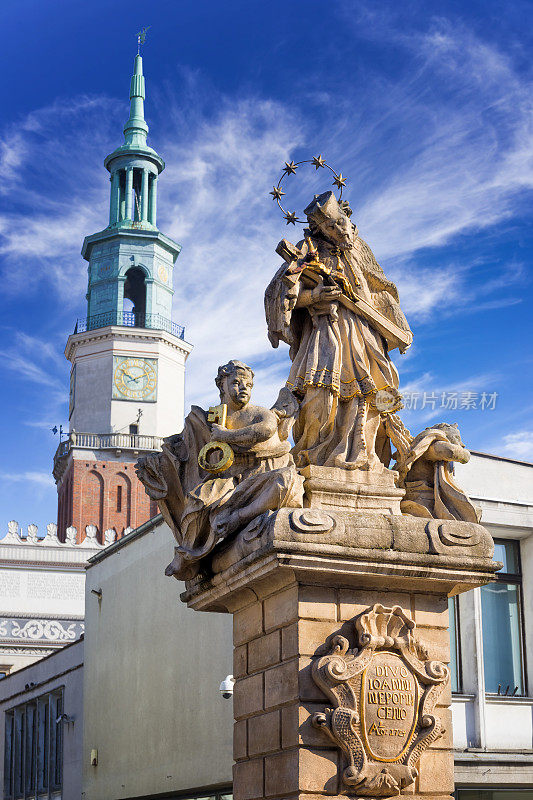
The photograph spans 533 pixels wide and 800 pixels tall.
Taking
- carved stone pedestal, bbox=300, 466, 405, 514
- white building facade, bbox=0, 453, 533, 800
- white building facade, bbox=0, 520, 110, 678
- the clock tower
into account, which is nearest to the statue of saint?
carved stone pedestal, bbox=300, 466, 405, 514

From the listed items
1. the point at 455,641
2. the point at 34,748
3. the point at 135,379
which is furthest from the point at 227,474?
the point at 135,379

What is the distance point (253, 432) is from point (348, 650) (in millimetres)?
2089

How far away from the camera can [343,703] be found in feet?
31.5

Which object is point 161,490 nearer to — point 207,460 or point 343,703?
point 207,460

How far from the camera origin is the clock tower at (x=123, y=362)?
7869cm

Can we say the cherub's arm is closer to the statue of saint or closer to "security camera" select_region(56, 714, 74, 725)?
the statue of saint

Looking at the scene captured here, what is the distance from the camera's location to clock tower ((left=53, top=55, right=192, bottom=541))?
78.7m

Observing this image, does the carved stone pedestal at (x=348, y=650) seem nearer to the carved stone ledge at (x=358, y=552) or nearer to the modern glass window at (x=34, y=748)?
the carved stone ledge at (x=358, y=552)

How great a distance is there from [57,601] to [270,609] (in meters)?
46.0

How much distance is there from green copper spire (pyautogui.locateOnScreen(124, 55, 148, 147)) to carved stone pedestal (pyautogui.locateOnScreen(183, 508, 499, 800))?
77.3m

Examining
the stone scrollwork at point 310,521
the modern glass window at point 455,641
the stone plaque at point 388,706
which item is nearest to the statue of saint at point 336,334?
the stone scrollwork at point 310,521

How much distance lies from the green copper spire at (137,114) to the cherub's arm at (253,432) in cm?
7642

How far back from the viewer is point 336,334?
37.8 ft

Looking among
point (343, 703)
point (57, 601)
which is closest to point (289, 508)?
point (343, 703)
